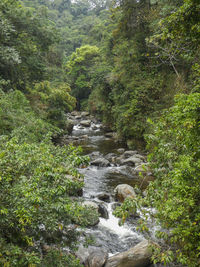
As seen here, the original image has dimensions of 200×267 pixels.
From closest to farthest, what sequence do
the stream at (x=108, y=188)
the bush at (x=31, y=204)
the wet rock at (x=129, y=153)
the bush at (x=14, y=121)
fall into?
the bush at (x=31, y=204), the stream at (x=108, y=188), the bush at (x=14, y=121), the wet rock at (x=129, y=153)

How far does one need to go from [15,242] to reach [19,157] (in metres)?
1.28

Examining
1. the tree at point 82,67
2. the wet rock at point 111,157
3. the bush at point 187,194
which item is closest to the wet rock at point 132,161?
the wet rock at point 111,157

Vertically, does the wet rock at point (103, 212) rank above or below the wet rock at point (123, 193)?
below

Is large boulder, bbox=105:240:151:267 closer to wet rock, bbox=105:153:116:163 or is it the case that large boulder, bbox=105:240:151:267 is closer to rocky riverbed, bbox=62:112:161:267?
rocky riverbed, bbox=62:112:161:267

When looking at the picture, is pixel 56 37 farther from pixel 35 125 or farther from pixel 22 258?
pixel 22 258

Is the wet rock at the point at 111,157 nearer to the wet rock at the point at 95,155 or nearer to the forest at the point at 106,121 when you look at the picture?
the wet rock at the point at 95,155

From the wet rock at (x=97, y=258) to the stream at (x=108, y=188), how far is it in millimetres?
292

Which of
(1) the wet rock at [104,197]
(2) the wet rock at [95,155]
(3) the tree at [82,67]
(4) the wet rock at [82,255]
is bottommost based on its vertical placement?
(4) the wet rock at [82,255]

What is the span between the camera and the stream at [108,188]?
5843 millimetres

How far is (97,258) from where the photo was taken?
4863 millimetres

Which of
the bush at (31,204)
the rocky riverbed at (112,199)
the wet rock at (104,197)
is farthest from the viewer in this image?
the wet rock at (104,197)

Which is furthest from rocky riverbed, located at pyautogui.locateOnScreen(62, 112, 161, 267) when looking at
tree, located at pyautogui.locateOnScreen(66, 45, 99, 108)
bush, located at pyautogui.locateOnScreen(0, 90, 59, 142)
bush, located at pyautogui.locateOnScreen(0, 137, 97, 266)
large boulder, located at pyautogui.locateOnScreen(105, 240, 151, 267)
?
tree, located at pyautogui.locateOnScreen(66, 45, 99, 108)

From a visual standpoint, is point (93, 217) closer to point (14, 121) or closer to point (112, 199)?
point (112, 199)

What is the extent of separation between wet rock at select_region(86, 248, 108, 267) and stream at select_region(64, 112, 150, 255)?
29cm
